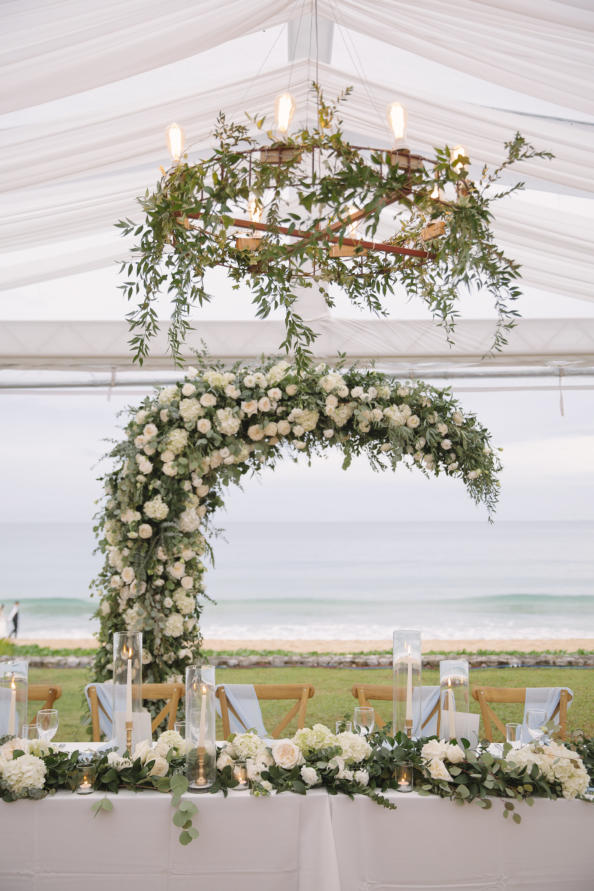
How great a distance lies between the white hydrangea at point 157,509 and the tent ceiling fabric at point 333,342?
1.55 meters

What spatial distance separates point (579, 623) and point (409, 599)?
5068 mm

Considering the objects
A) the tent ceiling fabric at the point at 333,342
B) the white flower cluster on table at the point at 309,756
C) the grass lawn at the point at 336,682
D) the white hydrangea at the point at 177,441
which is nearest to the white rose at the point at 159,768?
the white flower cluster on table at the point at 309,756

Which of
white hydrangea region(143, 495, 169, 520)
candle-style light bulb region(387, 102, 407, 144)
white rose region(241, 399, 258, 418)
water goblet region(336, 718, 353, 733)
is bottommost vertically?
water goblet region(336, 718, 353, 733)

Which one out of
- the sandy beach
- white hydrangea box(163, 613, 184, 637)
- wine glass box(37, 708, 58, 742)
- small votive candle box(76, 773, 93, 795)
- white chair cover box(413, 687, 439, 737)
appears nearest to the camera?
small votive candle box(76, 773, 93, 795)

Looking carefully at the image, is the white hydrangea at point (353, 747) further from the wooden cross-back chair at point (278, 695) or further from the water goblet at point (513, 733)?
the wooden cross-back chair at point (278, 695)

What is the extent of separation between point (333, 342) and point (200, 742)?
12.2 ft

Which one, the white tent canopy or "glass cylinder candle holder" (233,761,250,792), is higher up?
the white tent canopy

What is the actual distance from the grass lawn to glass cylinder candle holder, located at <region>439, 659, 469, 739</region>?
4374mm

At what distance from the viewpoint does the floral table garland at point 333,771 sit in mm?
2410

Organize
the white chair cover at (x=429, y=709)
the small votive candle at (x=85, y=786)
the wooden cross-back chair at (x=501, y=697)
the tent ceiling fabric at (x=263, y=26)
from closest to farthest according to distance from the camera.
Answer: the small votive candle at (x=85, y=786)
the tent ceiling fabric at (x=263, y=26)
the white chair cover at (x=429, y=709)
the wooden cross-back chair at (x=501, y=697)

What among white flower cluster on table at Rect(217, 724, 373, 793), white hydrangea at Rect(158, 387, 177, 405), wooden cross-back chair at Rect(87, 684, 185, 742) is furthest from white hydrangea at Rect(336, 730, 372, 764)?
white hydrangea at Rect(158, 387, 177, 405)

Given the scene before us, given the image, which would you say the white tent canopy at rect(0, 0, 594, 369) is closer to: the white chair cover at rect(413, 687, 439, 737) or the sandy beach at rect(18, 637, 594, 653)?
the white chair cover at rect(413, 687, 439, 737)

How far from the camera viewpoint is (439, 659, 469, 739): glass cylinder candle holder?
2.88m

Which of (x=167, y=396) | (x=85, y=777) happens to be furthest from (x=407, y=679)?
(x=167, y=396)
